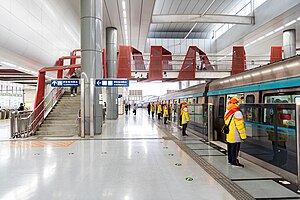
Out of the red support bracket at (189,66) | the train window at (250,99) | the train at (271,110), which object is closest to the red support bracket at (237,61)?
the red support bracket at (189,66)

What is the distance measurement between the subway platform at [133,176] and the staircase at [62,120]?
3637 mm

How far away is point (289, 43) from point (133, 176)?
19.2 m

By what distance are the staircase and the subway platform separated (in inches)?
143

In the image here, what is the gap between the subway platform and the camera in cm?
405

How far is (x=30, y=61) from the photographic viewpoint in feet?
55.7

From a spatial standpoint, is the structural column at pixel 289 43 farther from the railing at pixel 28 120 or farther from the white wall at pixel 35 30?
the railing at pixel 28 120

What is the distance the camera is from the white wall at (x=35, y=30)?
42.0ft

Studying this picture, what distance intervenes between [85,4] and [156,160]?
27.3ft

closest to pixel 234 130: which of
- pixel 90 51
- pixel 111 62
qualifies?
pixel 90 51

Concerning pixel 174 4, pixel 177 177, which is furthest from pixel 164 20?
pixel 177 177

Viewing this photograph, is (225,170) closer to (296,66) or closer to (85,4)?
(296,66)

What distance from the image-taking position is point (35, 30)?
15609 millimetres

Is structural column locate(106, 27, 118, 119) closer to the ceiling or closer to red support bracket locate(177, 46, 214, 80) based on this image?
the ceiling

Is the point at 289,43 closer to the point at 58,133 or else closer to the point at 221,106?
the point at 221,106
